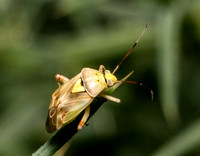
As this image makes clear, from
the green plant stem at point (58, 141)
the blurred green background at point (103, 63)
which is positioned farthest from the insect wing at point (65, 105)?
the blurred green background at point (103, 63)

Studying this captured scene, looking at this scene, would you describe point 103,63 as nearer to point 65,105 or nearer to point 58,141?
point 65,105

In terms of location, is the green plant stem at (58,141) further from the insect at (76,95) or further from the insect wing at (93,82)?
the insect wing at (93,82)

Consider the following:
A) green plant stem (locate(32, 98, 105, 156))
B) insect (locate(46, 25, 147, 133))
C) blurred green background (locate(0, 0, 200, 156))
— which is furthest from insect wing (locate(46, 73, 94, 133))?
A: blurred green background (locate(0, 0, 200, 156))

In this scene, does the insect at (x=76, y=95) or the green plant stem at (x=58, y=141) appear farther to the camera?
the insect at (x=76, y=95)

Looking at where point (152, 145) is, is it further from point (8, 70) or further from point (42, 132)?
point (8, 70)

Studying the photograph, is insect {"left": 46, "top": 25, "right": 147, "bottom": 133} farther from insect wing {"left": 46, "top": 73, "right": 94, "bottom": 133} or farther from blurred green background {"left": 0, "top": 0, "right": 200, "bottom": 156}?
blurred green background {"left": 0, "top": 0, "right": 200, "bottom": 156}

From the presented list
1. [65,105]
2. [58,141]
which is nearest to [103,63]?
[65,105]
